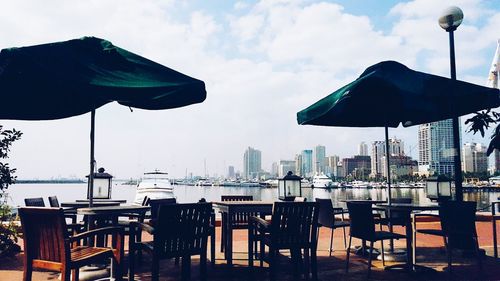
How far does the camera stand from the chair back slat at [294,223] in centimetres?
397

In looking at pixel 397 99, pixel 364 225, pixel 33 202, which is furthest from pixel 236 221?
pixel 397 99

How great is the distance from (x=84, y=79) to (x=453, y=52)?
547cm

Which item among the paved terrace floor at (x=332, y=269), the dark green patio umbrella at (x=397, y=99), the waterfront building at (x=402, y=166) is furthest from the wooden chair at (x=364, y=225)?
the waterfront building at (x=402, y=166)

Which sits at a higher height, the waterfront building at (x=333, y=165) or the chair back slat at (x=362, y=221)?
the waterfront building at (x=333, y=165)

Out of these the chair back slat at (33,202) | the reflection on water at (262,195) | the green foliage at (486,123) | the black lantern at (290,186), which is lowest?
the reflection on water at (262,195)

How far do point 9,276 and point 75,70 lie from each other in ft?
7.98

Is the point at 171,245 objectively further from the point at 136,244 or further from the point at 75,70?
the point at 75,70

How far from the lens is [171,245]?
3.56m

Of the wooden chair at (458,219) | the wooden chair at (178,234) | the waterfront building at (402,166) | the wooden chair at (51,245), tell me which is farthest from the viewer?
the waterfront building at (402,166)

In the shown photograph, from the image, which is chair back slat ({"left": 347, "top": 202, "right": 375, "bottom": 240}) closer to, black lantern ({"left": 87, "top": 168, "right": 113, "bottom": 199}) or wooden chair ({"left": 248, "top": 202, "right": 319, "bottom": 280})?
wooden chair ({"left": 248, "top": 202, "right": 319, "bottom": 280})

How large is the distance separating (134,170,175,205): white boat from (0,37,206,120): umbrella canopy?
15.3 m

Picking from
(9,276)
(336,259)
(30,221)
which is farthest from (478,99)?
(9,276)

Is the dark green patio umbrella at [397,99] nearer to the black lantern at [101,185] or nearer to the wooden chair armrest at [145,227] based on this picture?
the wooden chair armrest at [145,227]

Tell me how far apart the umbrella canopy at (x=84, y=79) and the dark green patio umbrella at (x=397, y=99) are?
5.41 ft
